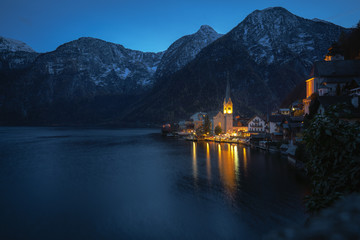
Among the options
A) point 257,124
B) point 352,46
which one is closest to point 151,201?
point 257,124

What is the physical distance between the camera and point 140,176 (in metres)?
43.4

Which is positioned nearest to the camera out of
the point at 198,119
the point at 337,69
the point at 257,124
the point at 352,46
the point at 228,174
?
the point at 228,174

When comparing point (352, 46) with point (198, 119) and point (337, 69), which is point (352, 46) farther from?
point (198, 119)

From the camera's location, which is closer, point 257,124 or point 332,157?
point 332,157

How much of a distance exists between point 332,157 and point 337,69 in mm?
64929

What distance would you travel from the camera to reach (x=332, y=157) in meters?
7.03

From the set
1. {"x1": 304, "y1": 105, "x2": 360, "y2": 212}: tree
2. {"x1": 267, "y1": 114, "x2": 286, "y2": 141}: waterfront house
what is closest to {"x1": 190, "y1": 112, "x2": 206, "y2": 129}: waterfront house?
{"x1": 267, "y1": 114, "x2": 286, "y2": 141}: waterfront house

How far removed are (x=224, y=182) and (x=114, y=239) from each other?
69.2ft

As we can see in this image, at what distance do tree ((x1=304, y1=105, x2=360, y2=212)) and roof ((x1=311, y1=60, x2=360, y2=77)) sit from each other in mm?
61893

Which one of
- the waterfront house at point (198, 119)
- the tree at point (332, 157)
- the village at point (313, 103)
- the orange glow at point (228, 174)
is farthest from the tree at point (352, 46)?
the waterfront house at point (198, 119)

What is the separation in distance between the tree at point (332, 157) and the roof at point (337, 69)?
61893 mm

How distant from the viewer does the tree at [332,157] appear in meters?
6.51

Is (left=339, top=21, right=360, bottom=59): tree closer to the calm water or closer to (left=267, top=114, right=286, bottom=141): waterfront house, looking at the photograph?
(left=267, top=114, right=286, bottom=141): waterfront house

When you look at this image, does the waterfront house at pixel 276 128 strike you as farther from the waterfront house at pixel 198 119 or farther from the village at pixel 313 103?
the waterfront house at pixel 198 119
